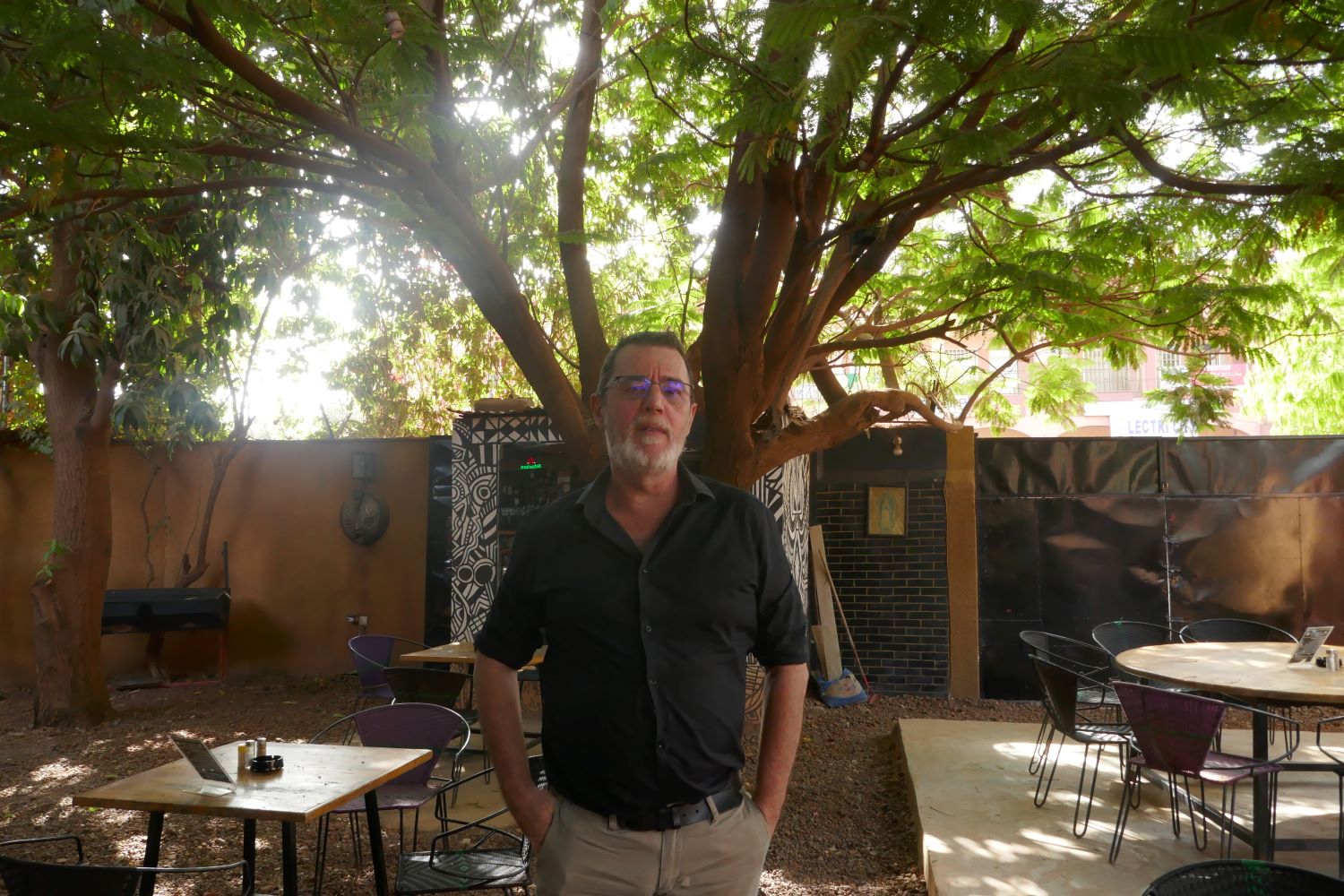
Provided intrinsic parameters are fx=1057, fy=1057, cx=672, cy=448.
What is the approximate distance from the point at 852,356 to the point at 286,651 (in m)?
6.99

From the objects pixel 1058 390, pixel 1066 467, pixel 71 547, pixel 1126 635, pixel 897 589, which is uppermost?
pixel 1058 390

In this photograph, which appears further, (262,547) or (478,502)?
(262,547)

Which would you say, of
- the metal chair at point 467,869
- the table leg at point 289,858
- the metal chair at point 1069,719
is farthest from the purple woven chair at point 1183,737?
the table leg at point 289,858

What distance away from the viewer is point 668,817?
2.20 m

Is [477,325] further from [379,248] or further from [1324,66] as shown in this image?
[1324,66]

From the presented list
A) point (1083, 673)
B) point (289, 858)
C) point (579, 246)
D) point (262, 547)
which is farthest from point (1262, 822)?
point (262, 547)

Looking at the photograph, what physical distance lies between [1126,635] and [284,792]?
6298mm

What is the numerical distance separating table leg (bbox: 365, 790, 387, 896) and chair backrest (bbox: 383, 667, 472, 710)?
1765mm

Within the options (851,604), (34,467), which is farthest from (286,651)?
(851,604)

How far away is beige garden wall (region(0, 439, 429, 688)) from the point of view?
11.7 m

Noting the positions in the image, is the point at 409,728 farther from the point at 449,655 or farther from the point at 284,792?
the point at 449,655

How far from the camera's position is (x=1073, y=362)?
37.2ft

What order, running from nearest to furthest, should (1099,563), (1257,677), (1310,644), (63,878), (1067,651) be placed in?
(63,878) → (1257,677) → (1310,644) → (1067,651) → (1099,563)

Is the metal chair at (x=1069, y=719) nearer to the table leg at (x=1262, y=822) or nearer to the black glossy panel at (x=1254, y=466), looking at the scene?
the table leg at (x=1262, y=822)
